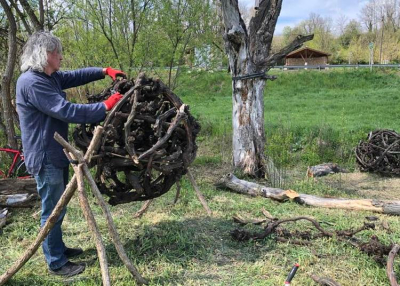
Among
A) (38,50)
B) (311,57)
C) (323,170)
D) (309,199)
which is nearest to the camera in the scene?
(38,50)

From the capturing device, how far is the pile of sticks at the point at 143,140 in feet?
11.3

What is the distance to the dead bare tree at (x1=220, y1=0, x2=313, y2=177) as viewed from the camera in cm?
664

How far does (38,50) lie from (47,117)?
600mm

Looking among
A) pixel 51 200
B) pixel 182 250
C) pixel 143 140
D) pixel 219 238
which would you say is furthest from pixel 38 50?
pixel 219 238

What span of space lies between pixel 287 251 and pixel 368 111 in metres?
13.4

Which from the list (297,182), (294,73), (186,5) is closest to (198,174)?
(297,182)

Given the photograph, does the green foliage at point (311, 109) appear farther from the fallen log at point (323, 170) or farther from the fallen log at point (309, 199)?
the fallen log at point (309, 199)

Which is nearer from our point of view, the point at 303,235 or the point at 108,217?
the point at 108,217

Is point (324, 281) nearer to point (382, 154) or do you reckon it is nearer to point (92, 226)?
point (92, 226)

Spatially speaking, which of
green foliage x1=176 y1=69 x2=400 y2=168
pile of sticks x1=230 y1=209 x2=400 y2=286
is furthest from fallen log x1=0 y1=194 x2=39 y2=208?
green foliage x1=176 y1=69 x2=400 y2=168

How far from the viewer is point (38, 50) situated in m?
3.45

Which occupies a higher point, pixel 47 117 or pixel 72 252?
pixel 47 117

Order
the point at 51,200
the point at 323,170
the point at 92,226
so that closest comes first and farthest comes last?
1. the point at 92,226
2. the point at 51,200
3. the point at 323,170

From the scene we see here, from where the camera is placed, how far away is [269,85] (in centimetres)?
2508
